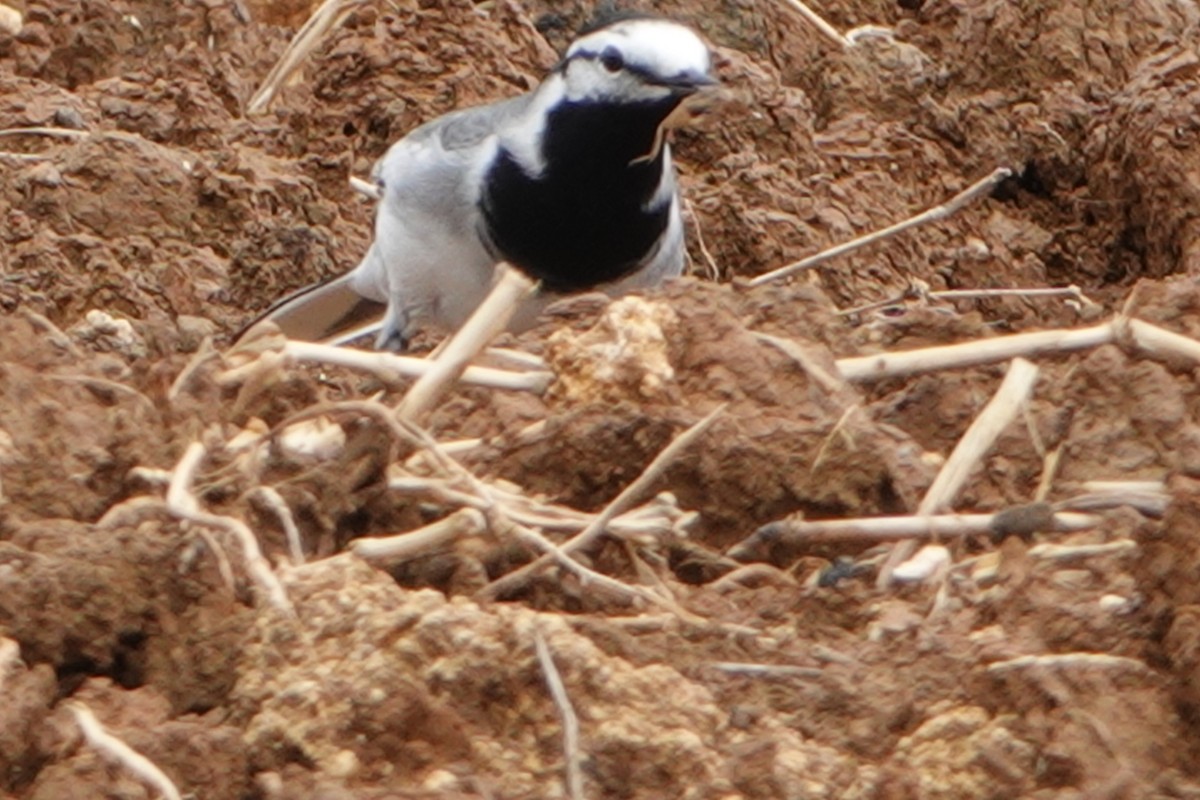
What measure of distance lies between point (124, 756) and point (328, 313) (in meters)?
3.55

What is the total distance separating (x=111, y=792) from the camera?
2.56 meters

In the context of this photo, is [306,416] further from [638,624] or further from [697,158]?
[697,158]

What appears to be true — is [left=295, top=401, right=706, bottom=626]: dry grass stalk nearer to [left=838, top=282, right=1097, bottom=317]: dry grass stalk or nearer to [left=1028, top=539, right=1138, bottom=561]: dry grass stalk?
[left=1028, top=539, right=1138, bottom=561]: dry grass stalk

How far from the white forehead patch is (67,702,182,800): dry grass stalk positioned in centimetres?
290

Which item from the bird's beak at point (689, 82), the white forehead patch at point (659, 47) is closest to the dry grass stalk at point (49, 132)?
the white forehead patch at point (659, 47)

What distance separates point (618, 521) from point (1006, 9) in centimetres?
402

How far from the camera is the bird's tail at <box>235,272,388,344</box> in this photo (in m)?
5.84

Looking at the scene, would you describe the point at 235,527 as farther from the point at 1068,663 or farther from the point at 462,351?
the point at 1068,663

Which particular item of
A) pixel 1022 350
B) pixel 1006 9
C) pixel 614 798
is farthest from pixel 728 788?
pixel 1006 9

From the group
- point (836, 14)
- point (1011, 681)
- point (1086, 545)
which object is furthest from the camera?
point (836, 14)

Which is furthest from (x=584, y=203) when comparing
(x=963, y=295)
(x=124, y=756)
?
(x=124, y=756)

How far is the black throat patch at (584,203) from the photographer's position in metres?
5.47

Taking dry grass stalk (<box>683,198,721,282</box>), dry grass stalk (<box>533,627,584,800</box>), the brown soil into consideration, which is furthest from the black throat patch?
dry grass stalk (<box>533,627,584,800</box>)

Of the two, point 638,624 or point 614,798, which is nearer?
point 614,798
